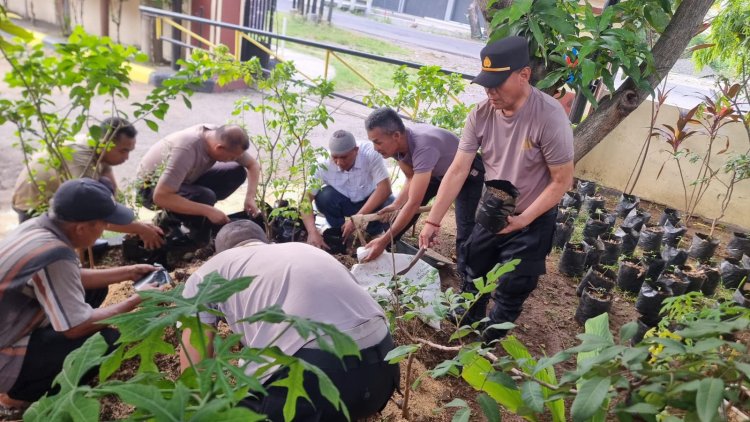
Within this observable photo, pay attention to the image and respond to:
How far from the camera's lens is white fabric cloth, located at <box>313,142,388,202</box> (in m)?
3.90

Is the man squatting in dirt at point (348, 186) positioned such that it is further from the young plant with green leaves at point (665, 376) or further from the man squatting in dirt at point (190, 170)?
the young plant with green leaves at point (665, 376)

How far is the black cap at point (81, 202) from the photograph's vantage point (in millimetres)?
2049

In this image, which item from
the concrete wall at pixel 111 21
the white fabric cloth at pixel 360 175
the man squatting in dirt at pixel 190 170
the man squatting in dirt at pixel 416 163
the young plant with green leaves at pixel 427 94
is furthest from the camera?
the concrete wall at pixel 111 21

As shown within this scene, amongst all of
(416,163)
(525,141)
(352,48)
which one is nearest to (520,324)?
(416,163)

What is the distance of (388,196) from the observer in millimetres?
3969

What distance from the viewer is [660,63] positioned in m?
3.49

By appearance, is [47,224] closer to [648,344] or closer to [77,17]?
[648,344]

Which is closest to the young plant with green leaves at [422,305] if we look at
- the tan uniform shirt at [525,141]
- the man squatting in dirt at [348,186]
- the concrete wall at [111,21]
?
the tan uniform shirt at [525,141]

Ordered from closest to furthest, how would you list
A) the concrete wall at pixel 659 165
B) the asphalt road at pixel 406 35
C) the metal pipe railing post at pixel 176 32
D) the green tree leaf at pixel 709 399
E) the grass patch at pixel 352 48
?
1. the green tree leaf at pixel 709 399
2. the concrete wall at pixel 659 165
3. the metal pipe railing post at pixel 176 32
4. the grass patch at pixel 352 48
5. the asphalt road at pixel 406 35

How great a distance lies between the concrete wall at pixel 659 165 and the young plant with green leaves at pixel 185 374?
237 inches

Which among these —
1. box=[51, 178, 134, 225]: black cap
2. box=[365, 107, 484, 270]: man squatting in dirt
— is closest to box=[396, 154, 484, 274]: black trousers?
box=[365, 107, 484, 270]: man squatting in dirt

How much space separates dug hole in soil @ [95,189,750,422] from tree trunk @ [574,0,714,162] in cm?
116

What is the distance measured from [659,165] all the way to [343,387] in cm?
554

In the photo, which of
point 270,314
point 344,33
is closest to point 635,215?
point 270,314
